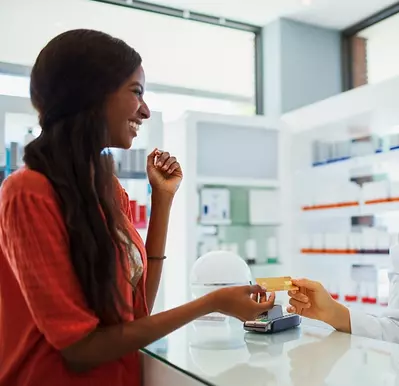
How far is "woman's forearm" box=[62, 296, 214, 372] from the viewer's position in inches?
31.0

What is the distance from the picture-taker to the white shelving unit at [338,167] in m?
2.86

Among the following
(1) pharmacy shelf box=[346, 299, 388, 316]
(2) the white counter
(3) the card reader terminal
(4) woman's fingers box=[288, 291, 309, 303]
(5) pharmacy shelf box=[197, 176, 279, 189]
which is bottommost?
(1) pharmacy shelf box=[346, 299, 388, 316]

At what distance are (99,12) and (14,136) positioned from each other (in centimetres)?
116

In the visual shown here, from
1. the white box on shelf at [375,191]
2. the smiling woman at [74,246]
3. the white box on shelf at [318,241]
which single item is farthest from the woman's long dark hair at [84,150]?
the white box on shelf at [318,241]

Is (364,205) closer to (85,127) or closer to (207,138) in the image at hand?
(207,138)

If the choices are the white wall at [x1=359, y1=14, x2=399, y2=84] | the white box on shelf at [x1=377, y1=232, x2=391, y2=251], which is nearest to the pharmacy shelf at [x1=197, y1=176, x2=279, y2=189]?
the white box on shelf at [x1=377, y1=232, x2=391, y2=251]

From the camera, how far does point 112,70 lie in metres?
0.87

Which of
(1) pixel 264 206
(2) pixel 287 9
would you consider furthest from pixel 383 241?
(2) pixel 287 9

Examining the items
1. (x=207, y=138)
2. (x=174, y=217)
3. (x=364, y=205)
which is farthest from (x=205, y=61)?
(x=364, y=205)

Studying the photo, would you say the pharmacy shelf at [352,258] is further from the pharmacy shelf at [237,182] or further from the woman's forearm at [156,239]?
the woman's forearm at [156,239]

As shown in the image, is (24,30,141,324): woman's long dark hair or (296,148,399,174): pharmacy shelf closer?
(24,30,141,324): woman's long dark hair

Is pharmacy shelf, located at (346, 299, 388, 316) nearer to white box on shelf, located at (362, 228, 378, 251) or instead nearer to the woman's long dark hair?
white box on shelf, located at (362, 228, 378, 251)

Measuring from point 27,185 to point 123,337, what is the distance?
263 mm

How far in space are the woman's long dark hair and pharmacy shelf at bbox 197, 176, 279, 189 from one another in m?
2.32
